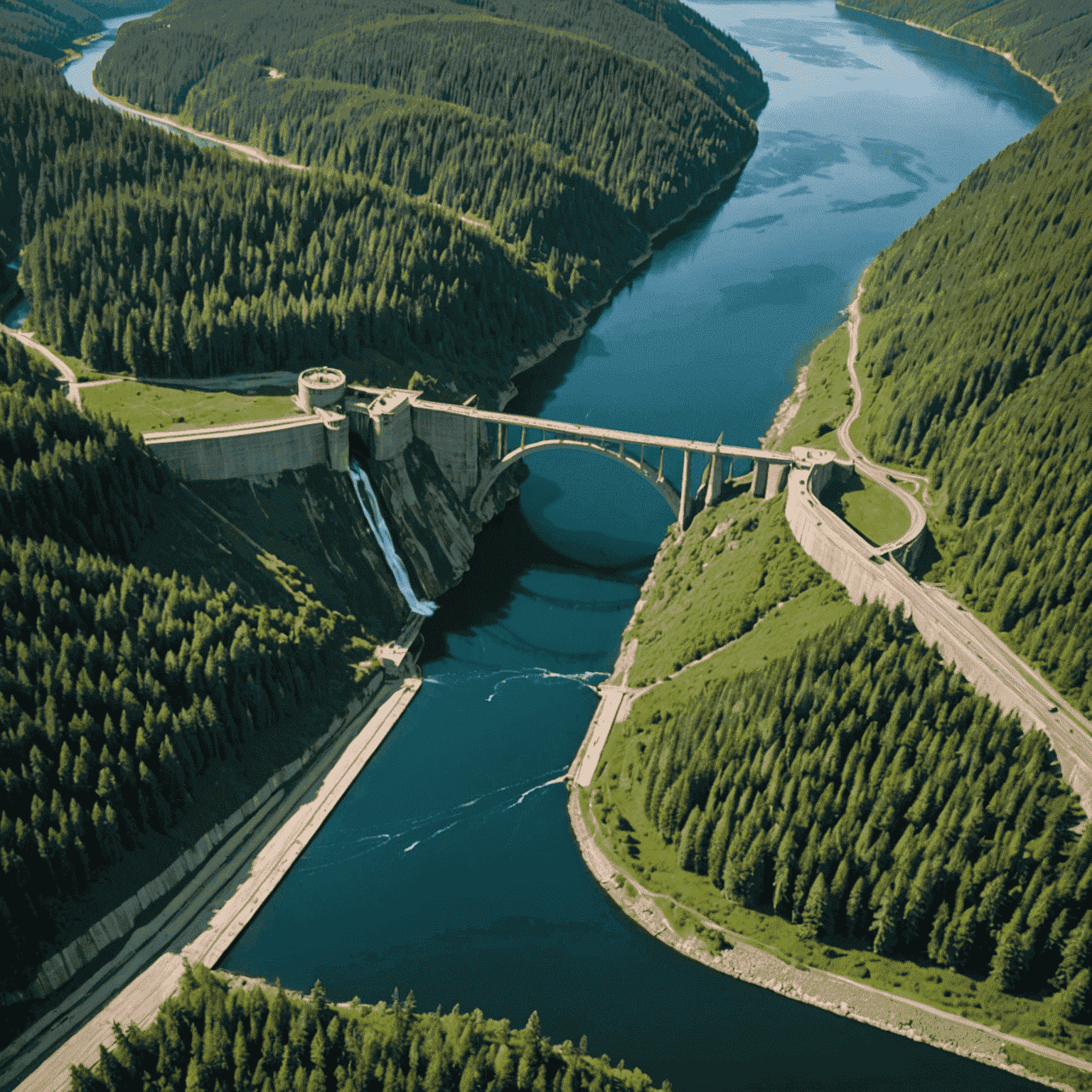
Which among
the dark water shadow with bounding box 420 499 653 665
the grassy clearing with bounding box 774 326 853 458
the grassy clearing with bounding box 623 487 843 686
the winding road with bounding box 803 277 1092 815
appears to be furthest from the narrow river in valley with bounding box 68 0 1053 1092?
the grassy clearing with bounding box 774 326 853 458

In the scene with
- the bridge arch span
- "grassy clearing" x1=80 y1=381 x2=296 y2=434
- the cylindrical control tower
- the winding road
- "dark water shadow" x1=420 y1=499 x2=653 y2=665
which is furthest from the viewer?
the bridge arch span

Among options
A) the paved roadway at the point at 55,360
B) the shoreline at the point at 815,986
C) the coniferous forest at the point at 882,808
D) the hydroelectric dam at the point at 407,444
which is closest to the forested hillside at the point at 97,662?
the hydroelectric dam at the point at 407,444

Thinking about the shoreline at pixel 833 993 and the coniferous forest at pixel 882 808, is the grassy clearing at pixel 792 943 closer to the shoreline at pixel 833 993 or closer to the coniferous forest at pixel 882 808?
the shoreline at pixel 833 993

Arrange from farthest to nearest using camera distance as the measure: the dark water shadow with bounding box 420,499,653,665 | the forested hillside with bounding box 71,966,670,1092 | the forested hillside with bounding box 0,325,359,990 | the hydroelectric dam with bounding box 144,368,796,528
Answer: the dark water shadow with bounding box 420,499,653,665 → the hydroelectric dam with bounding box 144,368,796,528 → the forested hillside with bounding box 0,325,359,990 → the forested hillside with bounding box 71,966,670,1092

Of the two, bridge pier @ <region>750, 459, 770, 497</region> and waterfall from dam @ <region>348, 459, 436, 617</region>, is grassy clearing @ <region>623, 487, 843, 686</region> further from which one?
waterfall from dam @ <region>348, 459, 436, 617</region>

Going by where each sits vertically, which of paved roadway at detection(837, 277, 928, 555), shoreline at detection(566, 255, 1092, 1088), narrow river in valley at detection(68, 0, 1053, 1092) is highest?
paved roadway at detection(837, 277, 928, 555)

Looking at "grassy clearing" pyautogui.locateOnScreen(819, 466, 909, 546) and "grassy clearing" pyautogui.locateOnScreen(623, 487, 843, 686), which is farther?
"grassy clearing" pyautogui.locateOnScreen(819, 466, 909, 546)

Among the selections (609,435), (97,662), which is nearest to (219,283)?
(609,435)
